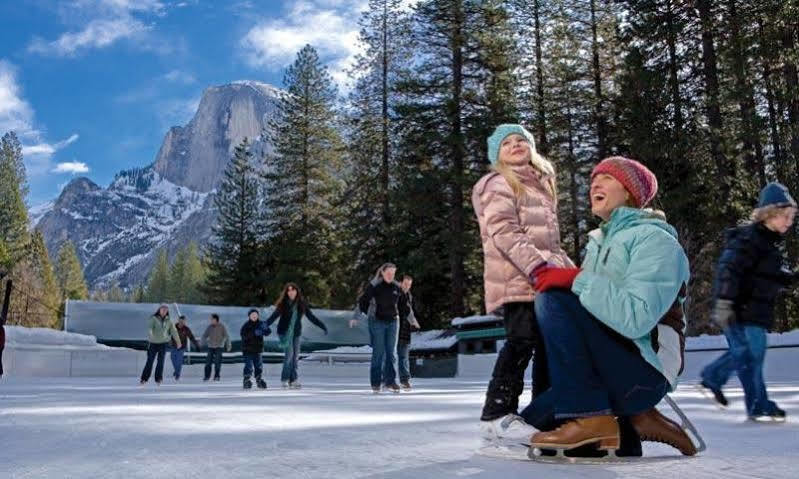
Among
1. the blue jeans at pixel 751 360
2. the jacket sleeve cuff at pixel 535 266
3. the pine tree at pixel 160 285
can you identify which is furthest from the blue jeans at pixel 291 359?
the pine tree at pixel 160 285

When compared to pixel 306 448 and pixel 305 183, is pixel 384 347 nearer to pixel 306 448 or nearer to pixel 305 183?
pixel 306 448

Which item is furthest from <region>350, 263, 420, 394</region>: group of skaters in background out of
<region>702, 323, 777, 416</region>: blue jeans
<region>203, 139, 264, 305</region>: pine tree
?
<region>203, 139, 264, 305</region>: pine tree

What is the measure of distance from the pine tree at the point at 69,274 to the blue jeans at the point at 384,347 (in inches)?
3507

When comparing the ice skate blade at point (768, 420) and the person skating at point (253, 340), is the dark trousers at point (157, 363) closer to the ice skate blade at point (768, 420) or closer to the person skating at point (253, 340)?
the person skating at point (253, 340)

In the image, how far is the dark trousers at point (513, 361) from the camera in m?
3.25

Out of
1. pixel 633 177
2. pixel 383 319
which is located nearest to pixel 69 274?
pixel 383 319

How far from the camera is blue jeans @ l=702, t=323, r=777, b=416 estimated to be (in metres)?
4.67

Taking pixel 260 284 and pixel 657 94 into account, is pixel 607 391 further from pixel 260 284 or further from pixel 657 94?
pixel 260 284

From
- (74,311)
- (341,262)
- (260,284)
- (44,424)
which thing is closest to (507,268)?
(44,424)

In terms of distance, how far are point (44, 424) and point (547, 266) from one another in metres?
3.00

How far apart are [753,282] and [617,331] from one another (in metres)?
2.86

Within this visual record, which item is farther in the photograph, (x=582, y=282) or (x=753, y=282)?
(x=753, y=282)

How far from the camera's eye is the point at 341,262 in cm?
3722

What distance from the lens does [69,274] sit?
92.1 meters
